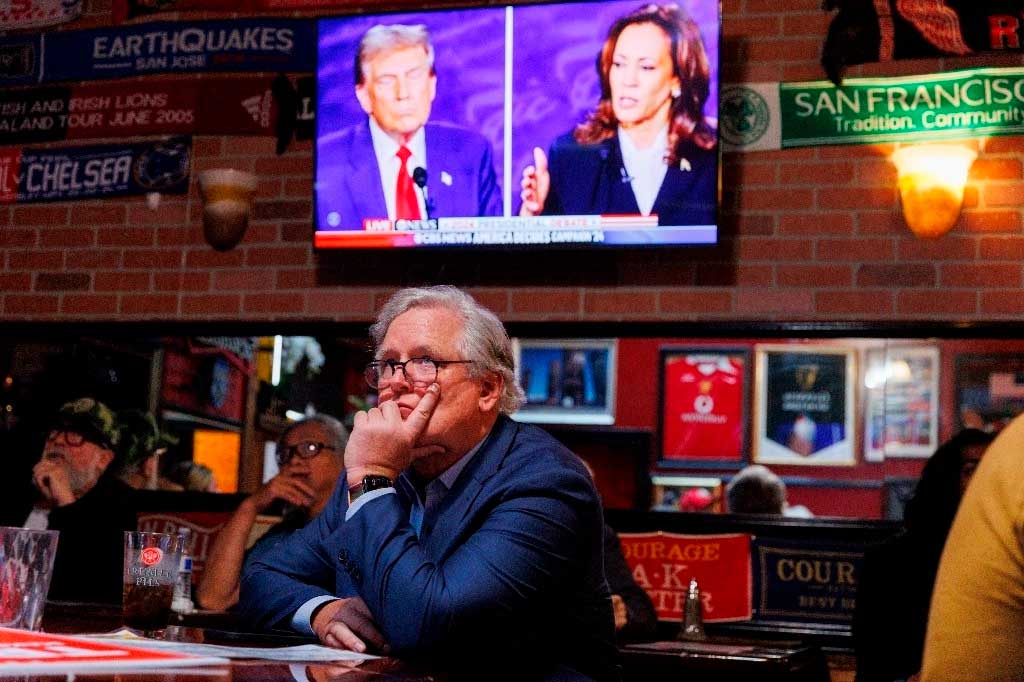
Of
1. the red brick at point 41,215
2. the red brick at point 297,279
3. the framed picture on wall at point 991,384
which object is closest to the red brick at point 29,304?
the red brick at point 41,215

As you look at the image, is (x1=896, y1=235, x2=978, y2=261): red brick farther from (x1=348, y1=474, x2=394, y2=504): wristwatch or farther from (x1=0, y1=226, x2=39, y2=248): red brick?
(x1=0, y1=226, x2=39, y2=248): red brick

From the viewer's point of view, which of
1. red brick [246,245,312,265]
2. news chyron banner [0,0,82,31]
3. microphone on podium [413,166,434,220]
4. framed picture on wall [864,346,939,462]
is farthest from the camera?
framed picture on wall [864,346,939,462]

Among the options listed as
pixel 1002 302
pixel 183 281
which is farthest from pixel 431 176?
pixel 1002 302

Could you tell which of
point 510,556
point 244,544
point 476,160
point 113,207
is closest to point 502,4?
point 476,160

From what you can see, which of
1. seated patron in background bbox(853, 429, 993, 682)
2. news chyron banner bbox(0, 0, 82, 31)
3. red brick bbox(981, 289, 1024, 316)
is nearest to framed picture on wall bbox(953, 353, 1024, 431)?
red brick bbox(981, 289, 1024, 316)

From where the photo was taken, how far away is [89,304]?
181 inches

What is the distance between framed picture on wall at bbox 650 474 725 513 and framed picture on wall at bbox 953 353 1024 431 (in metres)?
1.40

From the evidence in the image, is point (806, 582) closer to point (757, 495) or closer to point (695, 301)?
point (757, 495)

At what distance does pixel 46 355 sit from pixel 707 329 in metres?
2.37

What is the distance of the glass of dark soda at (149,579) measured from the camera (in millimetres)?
1917

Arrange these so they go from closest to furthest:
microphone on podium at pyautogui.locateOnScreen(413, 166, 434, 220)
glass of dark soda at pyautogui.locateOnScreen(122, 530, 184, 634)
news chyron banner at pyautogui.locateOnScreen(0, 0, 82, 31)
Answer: glass of dark soda at pyautogui.locateOnScreen(122, 530, 184, 634), microphone on podium at pyautogui.locateOnScreen(413, 166, 434, 220), news chyron banner at pyautogui.locateOnScreen(0, 0, 82, 31)

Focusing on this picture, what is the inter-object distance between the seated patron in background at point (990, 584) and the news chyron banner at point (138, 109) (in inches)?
141

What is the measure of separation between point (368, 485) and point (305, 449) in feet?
6.92

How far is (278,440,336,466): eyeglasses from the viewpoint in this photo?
405cm
